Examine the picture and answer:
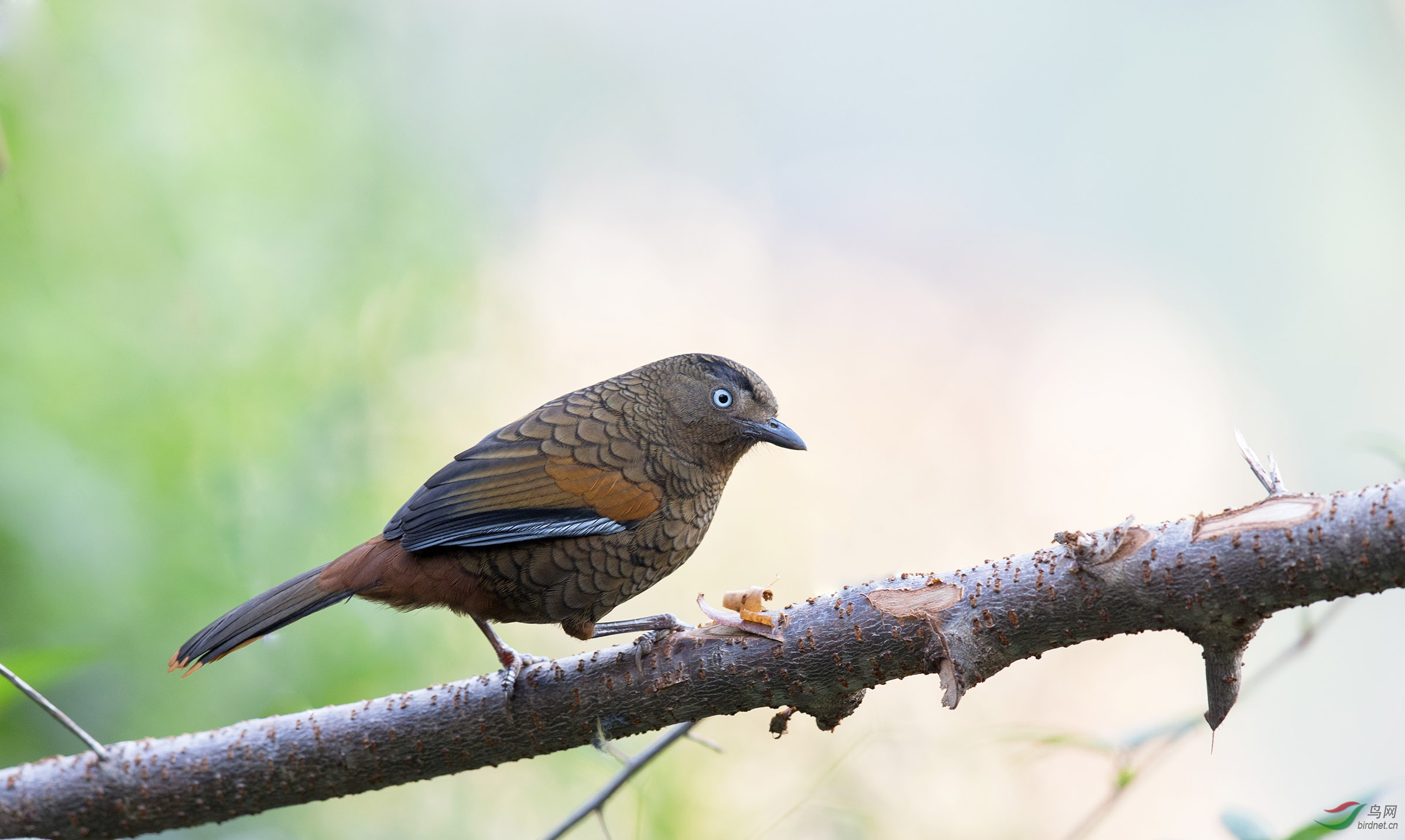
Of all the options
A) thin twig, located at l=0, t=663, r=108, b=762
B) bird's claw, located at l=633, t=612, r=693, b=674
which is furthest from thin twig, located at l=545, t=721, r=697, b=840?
thin twig, located at l=0, t=663, r=108, b=762

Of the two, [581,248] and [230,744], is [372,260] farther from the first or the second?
[230,744]

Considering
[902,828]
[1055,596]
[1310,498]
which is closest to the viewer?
[1310,498]

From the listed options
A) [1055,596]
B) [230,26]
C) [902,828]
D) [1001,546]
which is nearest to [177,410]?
[230,26]

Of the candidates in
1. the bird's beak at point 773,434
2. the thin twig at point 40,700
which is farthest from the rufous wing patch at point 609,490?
the thin twig at point 40,700

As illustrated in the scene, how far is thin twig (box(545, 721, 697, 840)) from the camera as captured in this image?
261 centimetres

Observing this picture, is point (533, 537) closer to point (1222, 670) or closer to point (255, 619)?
point (255, 619)

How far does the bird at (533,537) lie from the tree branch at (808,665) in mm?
293

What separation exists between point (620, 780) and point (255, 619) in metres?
1.23

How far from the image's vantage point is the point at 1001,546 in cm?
606

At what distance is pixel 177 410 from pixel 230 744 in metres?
2.47

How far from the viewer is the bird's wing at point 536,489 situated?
10.4 feet
